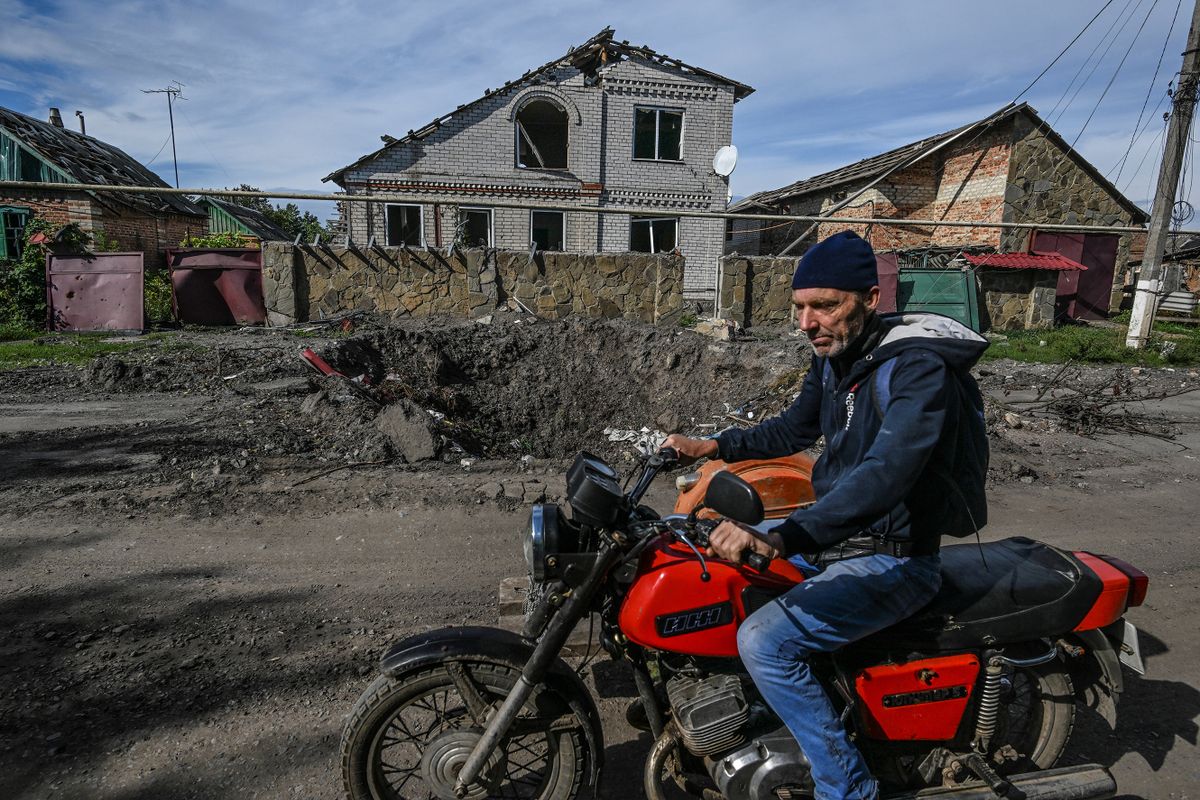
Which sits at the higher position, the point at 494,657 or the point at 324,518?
the point at 494,657

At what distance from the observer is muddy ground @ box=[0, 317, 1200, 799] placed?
2814 millimetres

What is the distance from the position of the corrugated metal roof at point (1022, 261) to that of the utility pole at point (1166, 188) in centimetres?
338

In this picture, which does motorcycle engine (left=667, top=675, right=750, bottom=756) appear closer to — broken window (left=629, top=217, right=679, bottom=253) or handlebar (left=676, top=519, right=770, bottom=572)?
handlebar (left=676, top=519, right=770, bottom=572)

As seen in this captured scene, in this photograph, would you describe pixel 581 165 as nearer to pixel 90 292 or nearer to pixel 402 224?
pixel 402 224

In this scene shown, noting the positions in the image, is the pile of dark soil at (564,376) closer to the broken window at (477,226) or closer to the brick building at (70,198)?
the brick building at (70,198)

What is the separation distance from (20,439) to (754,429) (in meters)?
7.24

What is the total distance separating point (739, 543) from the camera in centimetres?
189

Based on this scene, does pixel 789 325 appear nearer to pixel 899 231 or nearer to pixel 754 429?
pixel 899 231

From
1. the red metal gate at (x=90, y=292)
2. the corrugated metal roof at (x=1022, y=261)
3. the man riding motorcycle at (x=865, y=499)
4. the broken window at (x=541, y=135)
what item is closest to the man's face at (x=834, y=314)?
the man riding motorcycle at (x=865, y=499)

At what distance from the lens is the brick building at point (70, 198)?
62.2 ft

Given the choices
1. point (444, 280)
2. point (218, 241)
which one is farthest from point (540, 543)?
point (218, 241)

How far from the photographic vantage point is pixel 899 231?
22062mm

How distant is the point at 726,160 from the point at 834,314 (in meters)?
21.5

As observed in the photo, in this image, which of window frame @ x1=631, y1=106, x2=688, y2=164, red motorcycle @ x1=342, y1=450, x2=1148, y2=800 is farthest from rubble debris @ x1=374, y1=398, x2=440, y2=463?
window frame @ x1=631, y1=106, x2=688, y2=164
